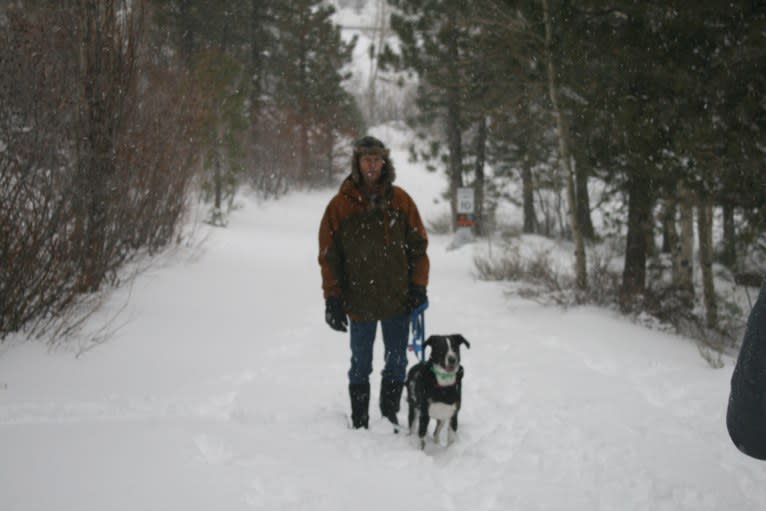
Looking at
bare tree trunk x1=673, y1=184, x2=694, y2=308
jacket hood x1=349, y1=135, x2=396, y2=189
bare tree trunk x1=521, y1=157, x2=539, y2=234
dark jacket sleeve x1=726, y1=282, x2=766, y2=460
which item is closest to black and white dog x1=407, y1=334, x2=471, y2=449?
jacket hood x1=349, y1=135, x2=396, y2=189

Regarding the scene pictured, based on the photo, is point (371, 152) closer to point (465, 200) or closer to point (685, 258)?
point (685, 258)

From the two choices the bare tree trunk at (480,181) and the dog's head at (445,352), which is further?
the bare tree trunk at (480,181)

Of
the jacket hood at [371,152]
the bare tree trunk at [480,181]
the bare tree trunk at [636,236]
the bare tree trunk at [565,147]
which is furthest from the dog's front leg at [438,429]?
the bare tree trunk at [480,181]

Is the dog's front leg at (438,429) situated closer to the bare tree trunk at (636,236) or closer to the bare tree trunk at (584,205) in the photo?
the bare tree trunk at (636,236)

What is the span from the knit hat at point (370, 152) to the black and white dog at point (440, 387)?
3.96 ft

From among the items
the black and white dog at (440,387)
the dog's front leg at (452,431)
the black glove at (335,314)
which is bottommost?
the dog's front leg at (452,431)

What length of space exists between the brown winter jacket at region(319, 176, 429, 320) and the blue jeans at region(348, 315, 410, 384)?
0.13 meters

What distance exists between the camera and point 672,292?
7949mm

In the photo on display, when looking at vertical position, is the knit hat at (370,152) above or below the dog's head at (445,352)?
above

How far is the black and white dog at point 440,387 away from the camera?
12.6 ft

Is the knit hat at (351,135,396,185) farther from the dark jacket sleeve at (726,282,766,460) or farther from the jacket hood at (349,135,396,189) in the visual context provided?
the dark jacket sleeve at (726,282,766,460)

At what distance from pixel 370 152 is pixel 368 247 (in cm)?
64

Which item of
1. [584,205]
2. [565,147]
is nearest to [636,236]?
[565,147]

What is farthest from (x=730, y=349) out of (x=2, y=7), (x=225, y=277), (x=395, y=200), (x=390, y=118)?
(x=390, y=118)
